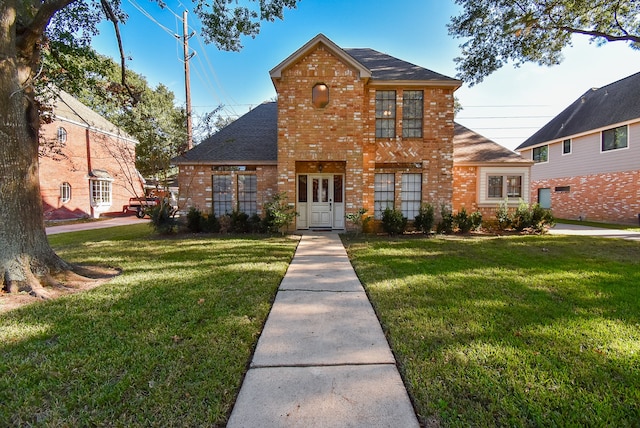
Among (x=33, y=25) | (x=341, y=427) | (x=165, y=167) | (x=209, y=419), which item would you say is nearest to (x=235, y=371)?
(x=209, y=419)

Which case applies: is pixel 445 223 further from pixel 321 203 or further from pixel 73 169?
pixel 73 169

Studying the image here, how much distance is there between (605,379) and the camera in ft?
7.78

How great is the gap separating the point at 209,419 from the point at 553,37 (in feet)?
50.0

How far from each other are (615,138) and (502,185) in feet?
33.4

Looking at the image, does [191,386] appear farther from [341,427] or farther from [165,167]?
[165,167]

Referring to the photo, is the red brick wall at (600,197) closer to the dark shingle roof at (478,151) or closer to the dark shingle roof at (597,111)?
the dark shingle roof at (597,111)

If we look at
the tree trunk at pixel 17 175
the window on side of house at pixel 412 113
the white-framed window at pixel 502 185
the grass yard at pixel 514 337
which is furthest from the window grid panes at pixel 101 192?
the white-framed window at pixel 502 185

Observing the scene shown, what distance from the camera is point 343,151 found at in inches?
400

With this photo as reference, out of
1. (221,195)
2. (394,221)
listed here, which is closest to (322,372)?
(394,221)

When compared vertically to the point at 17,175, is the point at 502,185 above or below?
above

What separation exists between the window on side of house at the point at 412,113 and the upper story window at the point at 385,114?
1.31ft

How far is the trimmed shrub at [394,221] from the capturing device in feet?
33.3

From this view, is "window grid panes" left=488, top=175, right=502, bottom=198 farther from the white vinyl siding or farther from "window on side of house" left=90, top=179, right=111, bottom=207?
"window on side of house" left=90, top=179, right=111, bottom=207

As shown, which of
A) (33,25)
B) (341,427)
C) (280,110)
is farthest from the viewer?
(280,110)
